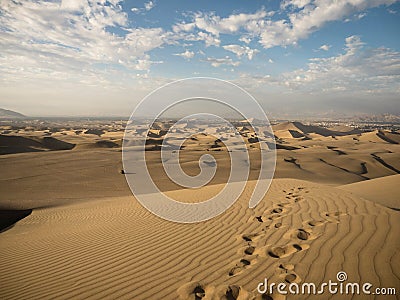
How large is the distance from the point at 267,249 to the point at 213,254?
917mm

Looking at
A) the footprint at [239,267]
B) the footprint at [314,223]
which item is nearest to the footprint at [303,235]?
the footprint at [314,223]

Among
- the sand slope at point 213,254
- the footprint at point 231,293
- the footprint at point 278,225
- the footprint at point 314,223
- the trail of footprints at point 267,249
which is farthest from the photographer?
the footprint at point 278,225

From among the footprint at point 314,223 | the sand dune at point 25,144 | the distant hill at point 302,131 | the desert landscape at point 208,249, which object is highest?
the distant hill at point 302,131

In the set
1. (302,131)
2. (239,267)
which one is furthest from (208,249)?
(302,131)

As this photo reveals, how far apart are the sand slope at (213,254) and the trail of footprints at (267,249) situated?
2cm

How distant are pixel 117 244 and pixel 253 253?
287cm

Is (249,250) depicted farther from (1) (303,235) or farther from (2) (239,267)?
(1) (303,235)

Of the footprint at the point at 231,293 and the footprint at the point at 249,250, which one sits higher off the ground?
the footprint at the point at 249,250

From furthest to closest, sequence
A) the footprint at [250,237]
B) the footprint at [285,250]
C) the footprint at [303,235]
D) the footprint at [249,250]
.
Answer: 1. the footprint at [250,237]
2. the footprint at [303,235]
3. the footprint at [249,250]
4. the footprint at [285,250]

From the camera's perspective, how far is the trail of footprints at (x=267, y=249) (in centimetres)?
312

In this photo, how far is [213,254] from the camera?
414 centimetres

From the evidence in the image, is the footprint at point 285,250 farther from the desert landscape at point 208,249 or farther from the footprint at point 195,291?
the footprint at point 195,291

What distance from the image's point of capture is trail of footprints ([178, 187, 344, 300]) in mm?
3117

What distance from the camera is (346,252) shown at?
12.0 feet
